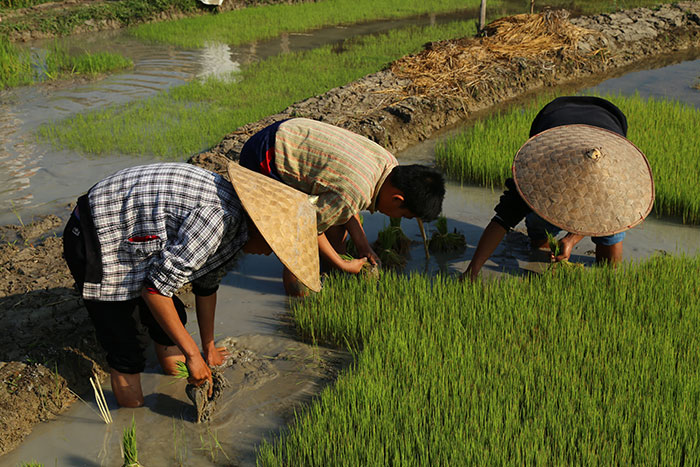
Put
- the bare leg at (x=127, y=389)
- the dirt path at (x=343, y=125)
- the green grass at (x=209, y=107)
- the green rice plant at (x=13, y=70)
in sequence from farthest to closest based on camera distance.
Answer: the green rice plant at (x=13, y=70)
the green grass at (x=209, y=107)
the dirt path at (x=343, y=125)
the bare leg at (x=127, y=389)

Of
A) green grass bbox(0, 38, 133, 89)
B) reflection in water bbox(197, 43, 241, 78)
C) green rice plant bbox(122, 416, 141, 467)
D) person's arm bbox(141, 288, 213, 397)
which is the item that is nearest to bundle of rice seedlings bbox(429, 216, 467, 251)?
person's arm bbox(141, 288, 213, 397)

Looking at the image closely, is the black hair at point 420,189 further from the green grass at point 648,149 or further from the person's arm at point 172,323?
the green grass at point 648,149

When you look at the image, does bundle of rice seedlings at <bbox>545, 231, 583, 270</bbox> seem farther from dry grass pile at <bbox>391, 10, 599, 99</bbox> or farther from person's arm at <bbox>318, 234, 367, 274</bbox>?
dry grass pile at <bbox>391, 10, 599, 99</bbox>

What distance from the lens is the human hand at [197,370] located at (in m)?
2.30

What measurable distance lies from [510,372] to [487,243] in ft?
2.67

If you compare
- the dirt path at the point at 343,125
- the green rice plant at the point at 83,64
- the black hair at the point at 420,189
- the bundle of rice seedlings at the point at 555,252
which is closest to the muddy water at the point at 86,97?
the green rice plant at the point at 83,64

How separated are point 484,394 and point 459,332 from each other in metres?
0.46

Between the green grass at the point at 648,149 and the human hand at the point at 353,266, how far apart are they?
1926 millimetres

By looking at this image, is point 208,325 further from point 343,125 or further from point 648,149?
point 648,149

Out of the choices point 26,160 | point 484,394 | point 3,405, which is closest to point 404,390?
point 484,394

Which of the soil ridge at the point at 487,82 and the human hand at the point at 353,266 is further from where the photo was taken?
the soil ridge at the point at 487,82

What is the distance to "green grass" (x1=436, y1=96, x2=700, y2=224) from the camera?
4289 millimetres

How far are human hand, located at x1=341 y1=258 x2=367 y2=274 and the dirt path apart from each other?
1.30 metres

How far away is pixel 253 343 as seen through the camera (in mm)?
3086
